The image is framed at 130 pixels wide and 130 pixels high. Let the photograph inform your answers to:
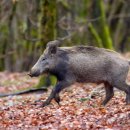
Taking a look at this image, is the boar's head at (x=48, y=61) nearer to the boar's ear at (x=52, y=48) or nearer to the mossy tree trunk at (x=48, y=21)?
the boar's ear at (x=52, y=48)

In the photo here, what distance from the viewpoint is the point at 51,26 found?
59.5 ft

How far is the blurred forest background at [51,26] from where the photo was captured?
60.5ft

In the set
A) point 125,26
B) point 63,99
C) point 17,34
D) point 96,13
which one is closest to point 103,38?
point 96,13

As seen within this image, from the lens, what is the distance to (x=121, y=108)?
40.6 feet

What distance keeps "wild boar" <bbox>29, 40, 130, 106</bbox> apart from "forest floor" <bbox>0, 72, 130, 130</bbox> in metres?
0.46

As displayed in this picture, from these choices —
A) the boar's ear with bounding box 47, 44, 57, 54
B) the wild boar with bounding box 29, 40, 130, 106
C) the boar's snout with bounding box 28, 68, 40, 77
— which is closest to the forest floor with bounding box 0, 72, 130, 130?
the wild boar with bounding box 29, 40, 130, 106

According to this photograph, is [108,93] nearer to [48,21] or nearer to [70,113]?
[70,113]

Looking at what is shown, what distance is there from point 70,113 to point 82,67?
145cm

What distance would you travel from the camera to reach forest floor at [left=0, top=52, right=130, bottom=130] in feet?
37.0

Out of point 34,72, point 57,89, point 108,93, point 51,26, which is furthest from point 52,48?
point 51,26

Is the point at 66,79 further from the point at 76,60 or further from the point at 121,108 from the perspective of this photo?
the point at 121,108

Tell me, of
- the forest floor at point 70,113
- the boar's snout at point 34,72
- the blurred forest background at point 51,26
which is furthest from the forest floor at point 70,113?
the blurred forest background at point 51,26

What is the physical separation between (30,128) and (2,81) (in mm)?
13396

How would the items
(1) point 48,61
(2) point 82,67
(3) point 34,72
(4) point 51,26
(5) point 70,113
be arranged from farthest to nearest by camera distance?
(4) point 51,26, (1) point 48,61, (2) point 82,67, (3) point 34,72, (5) point 70,113
